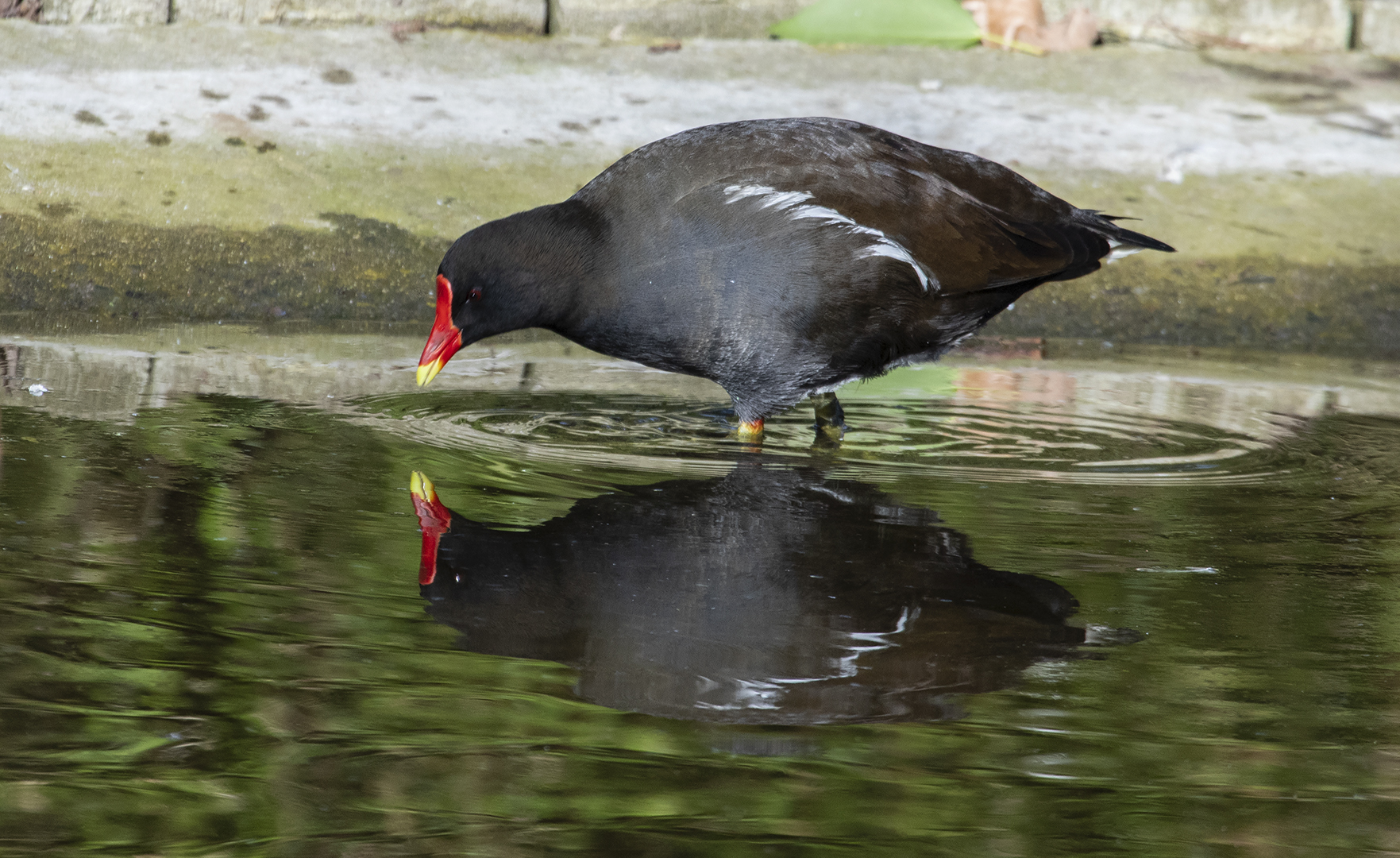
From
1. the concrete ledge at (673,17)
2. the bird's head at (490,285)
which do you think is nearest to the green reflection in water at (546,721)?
the bird's head at (490,285)

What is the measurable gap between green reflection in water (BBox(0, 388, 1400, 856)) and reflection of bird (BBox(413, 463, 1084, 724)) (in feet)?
0.22

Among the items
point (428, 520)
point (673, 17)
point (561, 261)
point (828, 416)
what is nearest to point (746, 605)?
point (428, 520)

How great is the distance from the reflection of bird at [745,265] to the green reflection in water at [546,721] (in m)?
0.93

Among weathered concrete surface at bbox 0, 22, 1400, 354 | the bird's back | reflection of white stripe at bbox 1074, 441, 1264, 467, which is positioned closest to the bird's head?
the bird's back

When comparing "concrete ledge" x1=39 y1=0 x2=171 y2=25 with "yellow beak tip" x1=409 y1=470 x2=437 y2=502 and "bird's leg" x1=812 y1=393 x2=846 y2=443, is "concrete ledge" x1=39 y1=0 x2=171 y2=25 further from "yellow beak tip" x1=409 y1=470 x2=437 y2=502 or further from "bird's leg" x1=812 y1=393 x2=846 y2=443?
"yellow beak tip" x1=409 y1=470 x2=437 y2=502

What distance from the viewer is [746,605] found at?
2.39 m

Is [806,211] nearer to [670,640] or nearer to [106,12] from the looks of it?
[670,640]

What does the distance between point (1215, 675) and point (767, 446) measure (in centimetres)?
186

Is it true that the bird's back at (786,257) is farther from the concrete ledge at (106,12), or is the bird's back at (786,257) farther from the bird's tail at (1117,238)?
the concrete ledge at (106,12)

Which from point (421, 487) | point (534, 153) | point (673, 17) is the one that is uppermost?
point (673, 17)

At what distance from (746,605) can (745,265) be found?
150cm

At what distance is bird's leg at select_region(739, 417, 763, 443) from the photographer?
12.9ft

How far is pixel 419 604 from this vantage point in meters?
2.30

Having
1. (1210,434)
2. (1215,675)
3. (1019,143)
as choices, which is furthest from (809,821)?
(1019,143)
